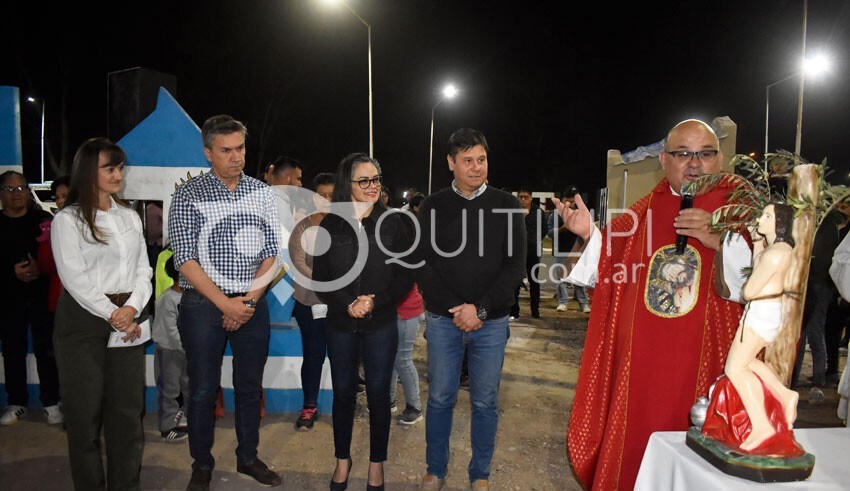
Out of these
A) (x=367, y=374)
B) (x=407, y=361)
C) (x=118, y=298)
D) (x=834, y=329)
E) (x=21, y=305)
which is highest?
(x=118, y=298)

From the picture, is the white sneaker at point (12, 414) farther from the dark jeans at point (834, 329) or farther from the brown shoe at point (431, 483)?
the dark jeans at point (834, 329)

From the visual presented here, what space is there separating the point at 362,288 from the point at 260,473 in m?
1.44

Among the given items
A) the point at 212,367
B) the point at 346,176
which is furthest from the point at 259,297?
the point at 346,176

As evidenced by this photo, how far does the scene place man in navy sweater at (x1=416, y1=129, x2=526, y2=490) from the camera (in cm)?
329

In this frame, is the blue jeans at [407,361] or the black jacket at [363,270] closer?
the black jacket at [363,270]

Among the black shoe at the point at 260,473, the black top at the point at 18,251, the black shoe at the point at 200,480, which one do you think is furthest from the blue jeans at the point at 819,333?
the black top at the point at 18,251

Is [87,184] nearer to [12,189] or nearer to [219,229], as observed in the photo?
[219,229]

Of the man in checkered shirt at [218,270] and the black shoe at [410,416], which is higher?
the man in checkered shirt at [218,270]

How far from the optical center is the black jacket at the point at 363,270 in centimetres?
324

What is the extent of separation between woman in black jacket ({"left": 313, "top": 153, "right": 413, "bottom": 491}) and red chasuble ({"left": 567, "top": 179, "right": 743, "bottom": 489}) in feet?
3.78

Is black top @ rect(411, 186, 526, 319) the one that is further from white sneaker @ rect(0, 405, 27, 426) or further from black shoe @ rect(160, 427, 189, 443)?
white sneaker @ rect(0, 405, 27, 426)

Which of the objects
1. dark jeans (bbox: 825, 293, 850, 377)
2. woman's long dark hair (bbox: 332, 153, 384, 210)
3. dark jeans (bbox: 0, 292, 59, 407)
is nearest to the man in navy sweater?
woman's long dark hair (bbox: 332, 153, 384, 210)

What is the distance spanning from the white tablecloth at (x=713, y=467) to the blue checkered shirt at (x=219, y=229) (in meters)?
2.48

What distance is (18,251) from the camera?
174 inches
